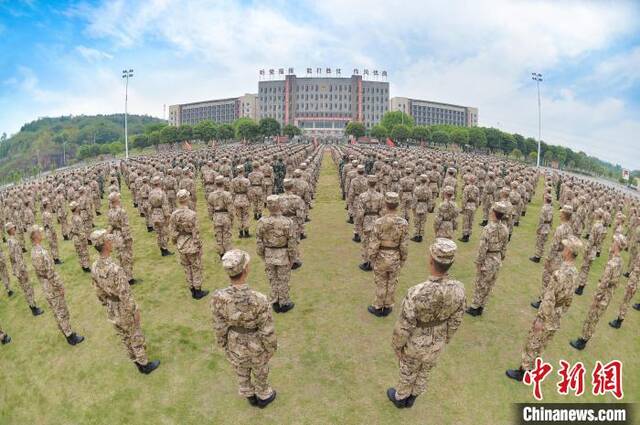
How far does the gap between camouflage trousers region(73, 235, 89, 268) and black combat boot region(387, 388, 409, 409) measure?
10.3 metres

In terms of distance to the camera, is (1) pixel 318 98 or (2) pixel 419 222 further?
(1) pixel 318 98

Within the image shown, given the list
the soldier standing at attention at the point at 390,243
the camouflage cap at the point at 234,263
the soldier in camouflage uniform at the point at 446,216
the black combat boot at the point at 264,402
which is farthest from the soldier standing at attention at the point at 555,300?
the soldier in camouflage uniform at the point at 446,216

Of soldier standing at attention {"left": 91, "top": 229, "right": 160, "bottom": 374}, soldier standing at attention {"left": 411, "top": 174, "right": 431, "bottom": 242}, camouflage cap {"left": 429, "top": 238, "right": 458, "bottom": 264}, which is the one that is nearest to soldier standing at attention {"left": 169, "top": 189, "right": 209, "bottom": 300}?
soldier standing at attention {"left": 91, "top": 229, "right": 160, "bottom": 374}

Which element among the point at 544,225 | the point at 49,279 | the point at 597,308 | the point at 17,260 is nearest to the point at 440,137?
the point at 544,225

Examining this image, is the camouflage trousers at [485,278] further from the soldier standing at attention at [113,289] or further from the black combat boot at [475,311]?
the soldier standing at attention at [113,289]

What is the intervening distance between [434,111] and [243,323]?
162 meters

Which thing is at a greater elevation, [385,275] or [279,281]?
[385,275]

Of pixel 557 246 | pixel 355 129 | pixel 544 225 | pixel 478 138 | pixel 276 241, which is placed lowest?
pixel 557 246

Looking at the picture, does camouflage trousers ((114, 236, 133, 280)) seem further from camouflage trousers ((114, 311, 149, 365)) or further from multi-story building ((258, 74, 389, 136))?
multi-story building ((258, 74, 389, 136))

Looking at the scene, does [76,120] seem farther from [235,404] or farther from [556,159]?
[235,404]

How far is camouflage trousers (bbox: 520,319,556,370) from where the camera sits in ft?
19.7

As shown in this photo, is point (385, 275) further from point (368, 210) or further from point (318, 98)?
point (318, 98)

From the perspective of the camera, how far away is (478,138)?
268 ft

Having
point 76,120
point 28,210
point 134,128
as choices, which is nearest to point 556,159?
point 28,210
